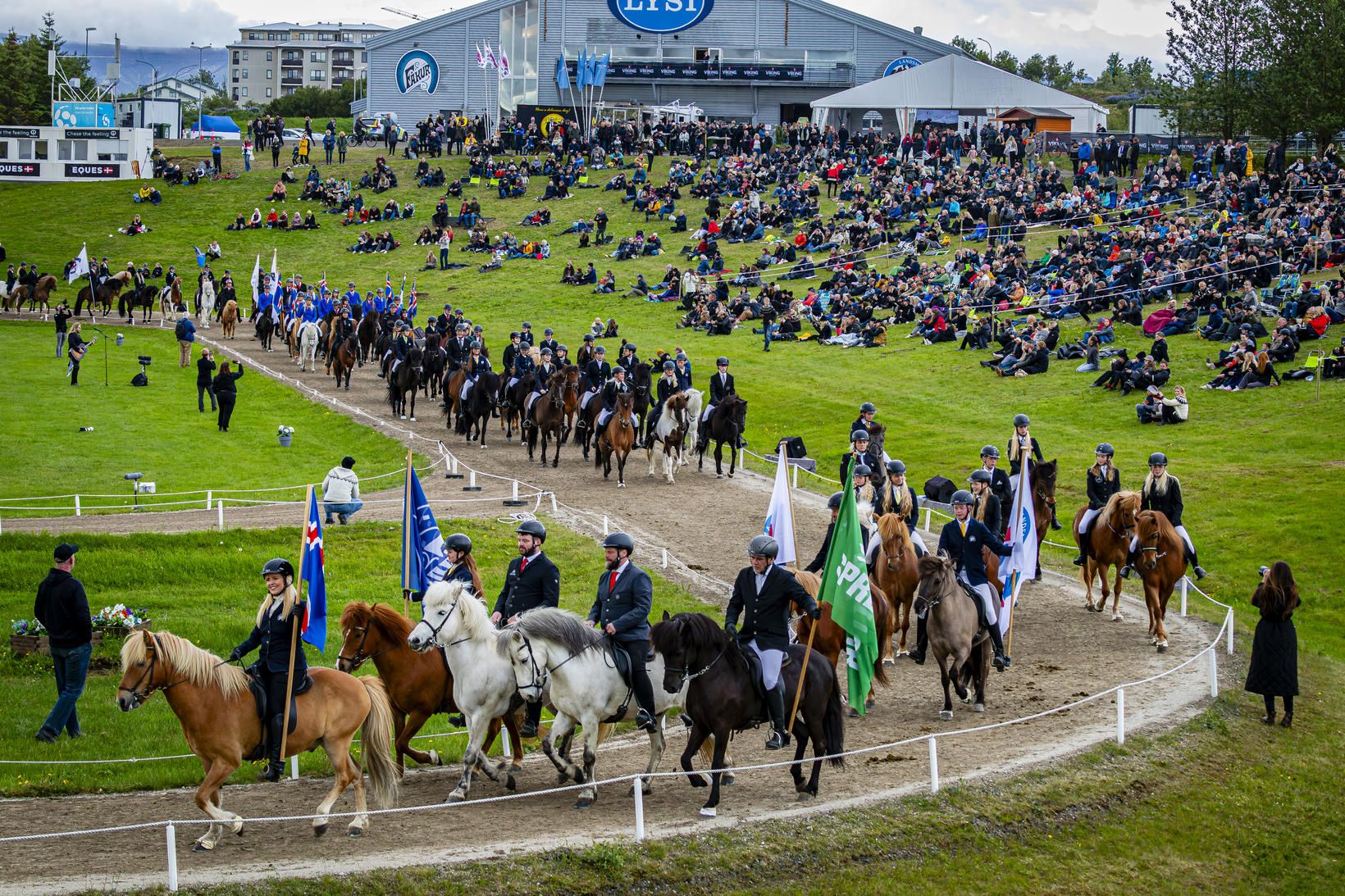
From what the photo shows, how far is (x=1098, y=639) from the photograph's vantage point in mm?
19203

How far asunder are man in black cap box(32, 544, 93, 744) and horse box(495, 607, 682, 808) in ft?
16.2

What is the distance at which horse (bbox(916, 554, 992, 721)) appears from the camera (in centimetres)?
1537

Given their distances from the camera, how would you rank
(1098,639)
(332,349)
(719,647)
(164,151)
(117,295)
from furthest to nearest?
(164,151) < (117,295) < (332,349) < (1098,639) < (719,647)

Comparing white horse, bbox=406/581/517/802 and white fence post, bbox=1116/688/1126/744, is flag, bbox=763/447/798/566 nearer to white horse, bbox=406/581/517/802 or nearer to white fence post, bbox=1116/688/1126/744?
white fence post, bbox=1116/688/1126/744

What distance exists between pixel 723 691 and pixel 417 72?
3024 inches

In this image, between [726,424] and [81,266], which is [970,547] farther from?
[81,266]

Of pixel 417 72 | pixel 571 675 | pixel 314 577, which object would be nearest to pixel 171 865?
pixel 314 577

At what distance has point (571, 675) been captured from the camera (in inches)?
498

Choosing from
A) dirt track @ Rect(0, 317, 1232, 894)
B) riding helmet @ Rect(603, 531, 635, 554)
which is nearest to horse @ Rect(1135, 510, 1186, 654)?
dirt track @ Rect(0, 317, 1232, 894)

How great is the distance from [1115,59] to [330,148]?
119m

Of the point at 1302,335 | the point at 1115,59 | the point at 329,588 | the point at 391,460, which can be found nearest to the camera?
the point at 329,588

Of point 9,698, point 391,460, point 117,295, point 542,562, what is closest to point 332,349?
point 391,460

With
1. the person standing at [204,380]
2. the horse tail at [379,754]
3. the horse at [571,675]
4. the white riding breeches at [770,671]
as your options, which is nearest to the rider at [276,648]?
the horse tail at [379,754]

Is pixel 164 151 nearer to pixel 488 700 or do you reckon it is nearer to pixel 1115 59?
pixel 488 700
